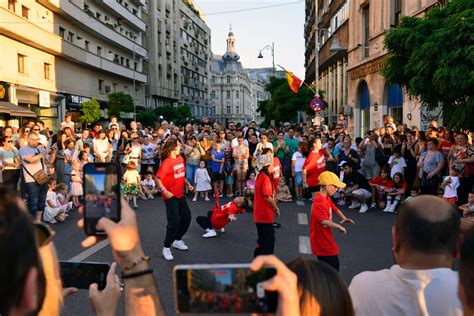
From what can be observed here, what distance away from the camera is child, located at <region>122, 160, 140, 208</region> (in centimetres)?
1205

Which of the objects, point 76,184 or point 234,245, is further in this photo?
point 76,184

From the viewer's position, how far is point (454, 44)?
9117mm

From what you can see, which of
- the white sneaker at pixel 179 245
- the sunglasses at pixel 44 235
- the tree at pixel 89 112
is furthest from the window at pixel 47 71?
the sunglasses at pixel 44 235

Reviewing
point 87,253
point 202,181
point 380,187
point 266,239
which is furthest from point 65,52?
point 266,239

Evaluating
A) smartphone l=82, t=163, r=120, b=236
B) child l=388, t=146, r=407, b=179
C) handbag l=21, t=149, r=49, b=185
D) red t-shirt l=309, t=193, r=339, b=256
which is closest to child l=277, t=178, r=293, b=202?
child l=388, t=146, r=407, b=179

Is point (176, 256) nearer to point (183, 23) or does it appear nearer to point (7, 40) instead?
point (7, 40)

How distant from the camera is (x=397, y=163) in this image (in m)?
11.9

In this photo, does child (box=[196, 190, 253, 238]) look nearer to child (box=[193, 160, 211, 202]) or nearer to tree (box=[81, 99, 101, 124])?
child (box=[193, 160, 211, 202])

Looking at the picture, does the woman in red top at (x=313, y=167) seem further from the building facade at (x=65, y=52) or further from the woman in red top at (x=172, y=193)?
the building facade at (x=65, y=52)

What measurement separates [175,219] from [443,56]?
20.3 ft

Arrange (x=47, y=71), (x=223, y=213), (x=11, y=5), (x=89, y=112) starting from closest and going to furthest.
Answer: (x=223, y=213) → (x=11, y=5) → (x=89, y=112) → (x=47, y=71)

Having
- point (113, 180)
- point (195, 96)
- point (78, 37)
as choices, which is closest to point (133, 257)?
point (113, 180)

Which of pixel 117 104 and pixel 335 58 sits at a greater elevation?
Answer: pixel 335 58

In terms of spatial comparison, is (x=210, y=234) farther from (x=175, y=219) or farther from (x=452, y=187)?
(x=452, y=187)
